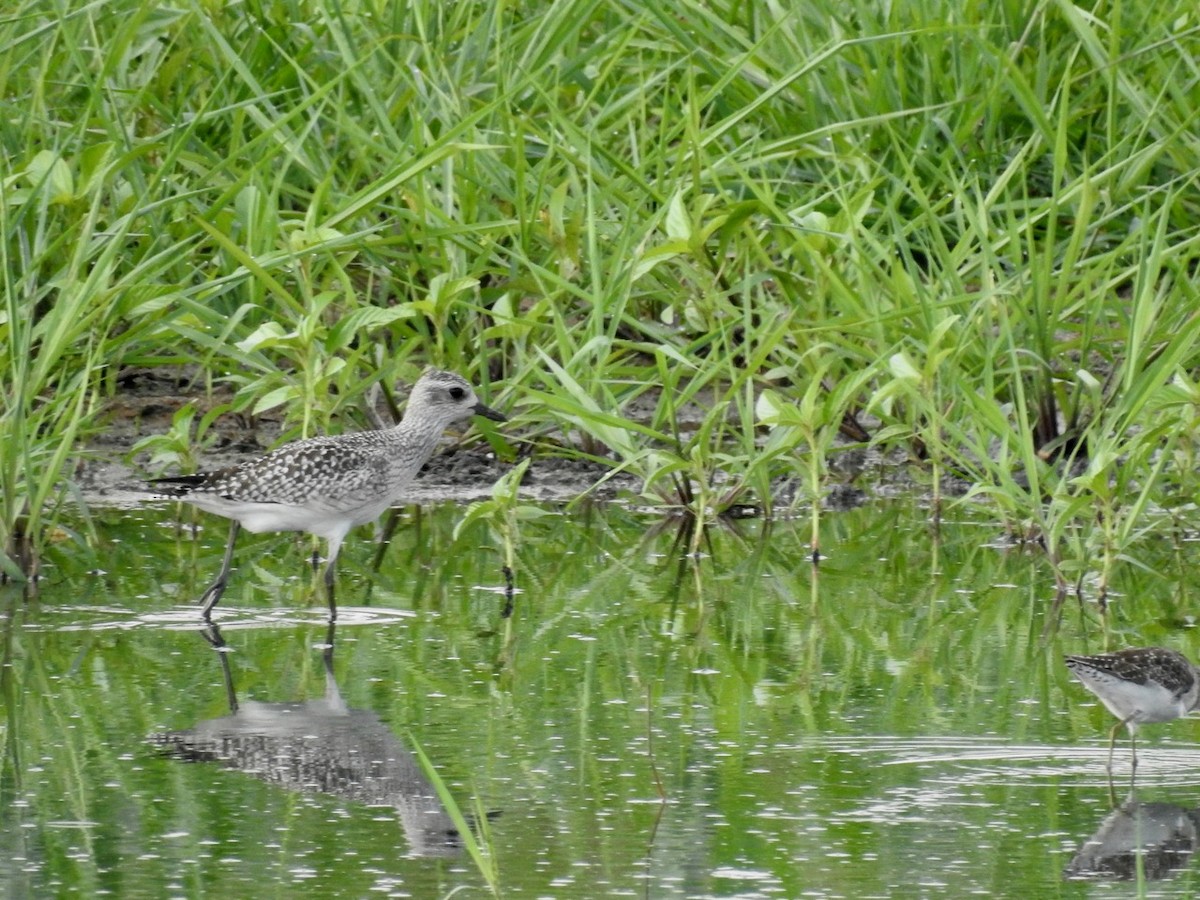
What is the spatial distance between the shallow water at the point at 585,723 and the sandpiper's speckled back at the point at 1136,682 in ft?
0.41

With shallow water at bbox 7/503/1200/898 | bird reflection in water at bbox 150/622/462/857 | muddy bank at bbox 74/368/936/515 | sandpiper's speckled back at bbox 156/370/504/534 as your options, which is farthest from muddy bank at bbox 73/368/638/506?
bird reflection in water at bbox 150/622/462/857

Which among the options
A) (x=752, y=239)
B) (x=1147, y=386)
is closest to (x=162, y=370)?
(x=752, y=239)

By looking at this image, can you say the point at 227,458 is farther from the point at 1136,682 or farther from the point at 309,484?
the point at 1136,682

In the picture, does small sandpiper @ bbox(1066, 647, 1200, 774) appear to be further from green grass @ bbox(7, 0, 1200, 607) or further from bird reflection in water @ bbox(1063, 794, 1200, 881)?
green grass @ bbox(7, 0, 1200, 607)

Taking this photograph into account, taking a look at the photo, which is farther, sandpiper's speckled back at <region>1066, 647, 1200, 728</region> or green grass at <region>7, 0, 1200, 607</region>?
green grass at <region>7, 0, 1200, 607</region>

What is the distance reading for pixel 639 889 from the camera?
4430mm

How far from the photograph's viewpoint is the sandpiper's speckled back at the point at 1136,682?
5496 mm

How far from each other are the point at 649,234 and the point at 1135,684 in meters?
3.58

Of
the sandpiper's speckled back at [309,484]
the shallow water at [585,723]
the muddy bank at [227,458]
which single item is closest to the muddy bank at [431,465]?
the muddy bank at [227,458]

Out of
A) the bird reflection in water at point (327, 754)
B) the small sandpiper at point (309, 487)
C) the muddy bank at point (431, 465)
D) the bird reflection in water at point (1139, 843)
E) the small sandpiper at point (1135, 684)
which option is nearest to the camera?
the bird reflection in water at point (1139, 843)

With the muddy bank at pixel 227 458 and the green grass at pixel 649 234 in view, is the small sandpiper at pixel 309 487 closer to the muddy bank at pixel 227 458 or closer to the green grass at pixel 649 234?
the green grass at pixel 649 234

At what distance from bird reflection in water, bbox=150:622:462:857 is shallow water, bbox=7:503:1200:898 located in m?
0.01

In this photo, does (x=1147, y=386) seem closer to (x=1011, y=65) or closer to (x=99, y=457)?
(x=1011, y=65)

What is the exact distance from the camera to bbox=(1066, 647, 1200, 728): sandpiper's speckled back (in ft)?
18.0
